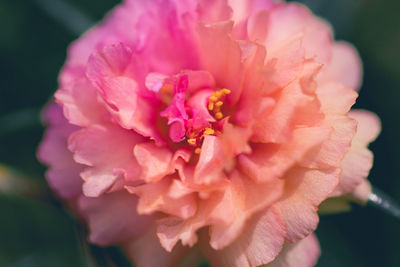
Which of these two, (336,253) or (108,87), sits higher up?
(108,87)

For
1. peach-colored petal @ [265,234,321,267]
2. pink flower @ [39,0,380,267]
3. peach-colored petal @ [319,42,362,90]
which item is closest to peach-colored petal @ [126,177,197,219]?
pink flower @ [39,0,380,267]

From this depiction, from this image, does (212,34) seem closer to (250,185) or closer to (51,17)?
(250,185)

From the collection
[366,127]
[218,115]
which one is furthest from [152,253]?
[366,127]

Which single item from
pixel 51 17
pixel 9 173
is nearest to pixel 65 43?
pixel 51 17

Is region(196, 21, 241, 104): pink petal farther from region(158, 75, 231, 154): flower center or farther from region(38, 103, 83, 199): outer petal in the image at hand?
region(38, 103, 83, 199): outer petal

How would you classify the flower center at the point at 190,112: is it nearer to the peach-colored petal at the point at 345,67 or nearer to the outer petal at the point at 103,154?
the outer petal at the point at 103,154

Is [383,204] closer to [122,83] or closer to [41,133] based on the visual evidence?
[122,83]
